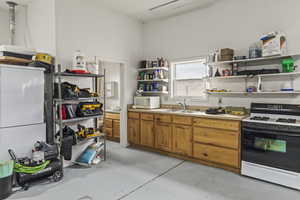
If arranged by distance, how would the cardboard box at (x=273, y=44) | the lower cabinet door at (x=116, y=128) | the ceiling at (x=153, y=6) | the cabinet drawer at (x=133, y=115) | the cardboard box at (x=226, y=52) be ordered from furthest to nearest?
1. the lower cabinet door at (x=116, y=128)
2. the cabinet drawer at (x=133, y=115)
3. the ceiling at (x=153, y=6)
4. the cardboard box at (x=226, y=52)
5. the cardboard box at (x=273, y=44)

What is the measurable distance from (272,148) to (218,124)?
835mm

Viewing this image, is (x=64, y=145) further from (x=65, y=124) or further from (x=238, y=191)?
(x=238, y=191)

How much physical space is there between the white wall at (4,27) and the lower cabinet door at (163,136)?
3.99 m

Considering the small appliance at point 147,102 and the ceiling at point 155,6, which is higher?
the ceiling at point 155,6

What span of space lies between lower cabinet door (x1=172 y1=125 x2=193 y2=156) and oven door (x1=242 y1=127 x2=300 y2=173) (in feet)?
3.16

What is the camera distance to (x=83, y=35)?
3.56 m

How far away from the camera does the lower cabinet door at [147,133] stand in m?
4.10

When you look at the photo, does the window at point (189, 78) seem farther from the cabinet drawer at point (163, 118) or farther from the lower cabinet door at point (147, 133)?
the lower cabinet door at point (147, 133)

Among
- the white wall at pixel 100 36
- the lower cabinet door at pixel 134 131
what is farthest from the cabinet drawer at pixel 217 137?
the white wall at pixel 100 36

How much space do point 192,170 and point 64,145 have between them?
221 centimetres

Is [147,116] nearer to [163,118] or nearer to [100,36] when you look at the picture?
[163,118]

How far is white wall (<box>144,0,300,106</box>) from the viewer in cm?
308

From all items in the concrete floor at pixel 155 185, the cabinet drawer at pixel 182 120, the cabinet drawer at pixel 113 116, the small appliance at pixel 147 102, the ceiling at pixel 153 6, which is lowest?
the concrete floor at pixel 155 185

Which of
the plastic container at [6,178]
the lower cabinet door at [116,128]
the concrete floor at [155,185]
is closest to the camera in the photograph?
the plastic container at [6,178]
